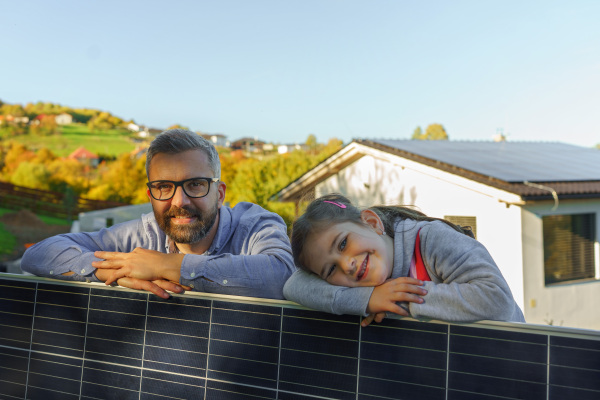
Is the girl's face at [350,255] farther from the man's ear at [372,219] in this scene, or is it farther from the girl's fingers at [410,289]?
the girl's fingers at [410,289]

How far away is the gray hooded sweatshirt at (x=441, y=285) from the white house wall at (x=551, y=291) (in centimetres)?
1064

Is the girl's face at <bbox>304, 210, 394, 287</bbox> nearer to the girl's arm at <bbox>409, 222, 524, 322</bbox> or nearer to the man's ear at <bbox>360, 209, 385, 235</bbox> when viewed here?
the man's ear at <bbox>360, 209, 385, 235</bbox>

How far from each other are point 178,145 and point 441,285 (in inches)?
51.3

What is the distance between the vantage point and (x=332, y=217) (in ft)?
5.48

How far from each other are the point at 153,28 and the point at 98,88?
9.17 m

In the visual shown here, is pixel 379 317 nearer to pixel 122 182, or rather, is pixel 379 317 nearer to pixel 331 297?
pixel 331 297

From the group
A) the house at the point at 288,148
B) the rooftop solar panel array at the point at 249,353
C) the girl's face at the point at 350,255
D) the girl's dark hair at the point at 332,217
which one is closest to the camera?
the rooftop solar panel array at the point at 249,353

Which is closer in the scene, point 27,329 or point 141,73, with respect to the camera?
point 27,329

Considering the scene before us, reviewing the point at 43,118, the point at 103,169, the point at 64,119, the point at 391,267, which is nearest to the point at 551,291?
the point at 391,267

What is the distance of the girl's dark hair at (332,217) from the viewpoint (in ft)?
5.47

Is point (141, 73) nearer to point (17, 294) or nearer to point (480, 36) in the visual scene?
point (480, 36)

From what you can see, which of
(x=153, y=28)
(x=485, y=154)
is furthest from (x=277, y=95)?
(x=485, y=154)

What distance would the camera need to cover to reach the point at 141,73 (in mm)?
60250

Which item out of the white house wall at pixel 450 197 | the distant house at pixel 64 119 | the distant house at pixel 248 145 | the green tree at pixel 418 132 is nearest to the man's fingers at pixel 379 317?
the white house wall at pixel 450 197
